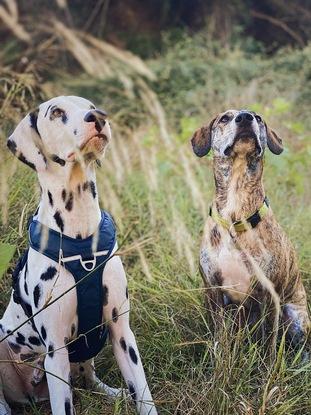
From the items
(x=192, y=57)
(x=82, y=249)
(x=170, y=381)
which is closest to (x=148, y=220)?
(x=170, y=381)

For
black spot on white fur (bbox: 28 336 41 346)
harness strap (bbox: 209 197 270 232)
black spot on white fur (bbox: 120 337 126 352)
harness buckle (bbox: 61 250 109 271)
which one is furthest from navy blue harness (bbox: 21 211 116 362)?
harness strap (bbox: 209 197 270 232)

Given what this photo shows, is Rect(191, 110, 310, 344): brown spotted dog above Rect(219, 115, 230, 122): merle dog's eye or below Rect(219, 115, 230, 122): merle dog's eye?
below

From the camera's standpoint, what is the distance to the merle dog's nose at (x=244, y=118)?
3.11 meters

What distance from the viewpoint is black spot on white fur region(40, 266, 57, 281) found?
8.67 ft

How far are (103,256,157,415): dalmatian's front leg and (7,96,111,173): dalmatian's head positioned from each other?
1.50ft

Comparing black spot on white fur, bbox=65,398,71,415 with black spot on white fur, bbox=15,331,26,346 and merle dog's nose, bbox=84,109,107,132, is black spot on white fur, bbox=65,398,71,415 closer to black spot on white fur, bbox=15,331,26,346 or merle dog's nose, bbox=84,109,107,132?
black spot on white fur, bbox=15,331,26,346

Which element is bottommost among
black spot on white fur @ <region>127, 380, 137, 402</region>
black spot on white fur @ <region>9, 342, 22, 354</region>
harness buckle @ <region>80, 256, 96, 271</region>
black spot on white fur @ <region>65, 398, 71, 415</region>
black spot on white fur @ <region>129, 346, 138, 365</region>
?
black spot on white fur @ <region>127, 380, 137, 402</region>

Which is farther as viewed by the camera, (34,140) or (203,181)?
(203,181)

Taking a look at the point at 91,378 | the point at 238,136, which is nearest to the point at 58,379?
the point at 91,378

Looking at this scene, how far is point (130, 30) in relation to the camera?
1282cm

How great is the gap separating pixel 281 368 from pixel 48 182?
124 cm

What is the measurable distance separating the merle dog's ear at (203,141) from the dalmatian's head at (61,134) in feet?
2.64

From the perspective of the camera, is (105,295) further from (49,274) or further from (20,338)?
(20,338)

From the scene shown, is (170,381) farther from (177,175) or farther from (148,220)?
(177,175)
